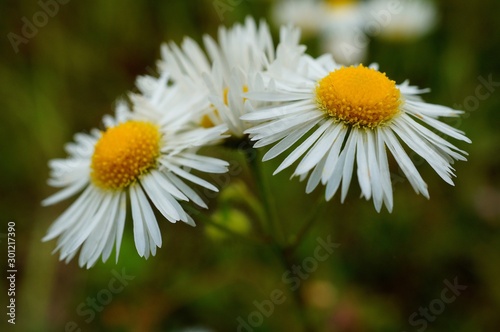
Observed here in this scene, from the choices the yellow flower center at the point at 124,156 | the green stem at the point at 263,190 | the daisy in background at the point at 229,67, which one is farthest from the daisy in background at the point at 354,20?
the yellow flower center at the point at 124,156

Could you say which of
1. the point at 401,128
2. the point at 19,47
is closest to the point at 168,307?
the point at 401,128

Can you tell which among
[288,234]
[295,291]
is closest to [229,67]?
[295,291]

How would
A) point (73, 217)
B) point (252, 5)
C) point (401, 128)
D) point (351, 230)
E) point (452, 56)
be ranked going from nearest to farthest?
point (401, 128) < point (73, 217) < point (351, 230) < point (452, 56) < point (252, 5)

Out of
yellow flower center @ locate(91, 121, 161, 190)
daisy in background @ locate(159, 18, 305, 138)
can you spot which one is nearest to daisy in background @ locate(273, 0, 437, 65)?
daisy in background @ locate(159, 18, 305, 138)

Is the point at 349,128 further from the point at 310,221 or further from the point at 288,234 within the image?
the point at 288,234

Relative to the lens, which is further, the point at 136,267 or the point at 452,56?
the point at 452,56

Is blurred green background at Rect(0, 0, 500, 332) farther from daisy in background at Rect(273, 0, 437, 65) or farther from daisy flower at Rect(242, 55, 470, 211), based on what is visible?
daisy flower at Rect(242, 55, 470, 211)

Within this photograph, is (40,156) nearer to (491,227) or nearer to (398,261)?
(398,261)
